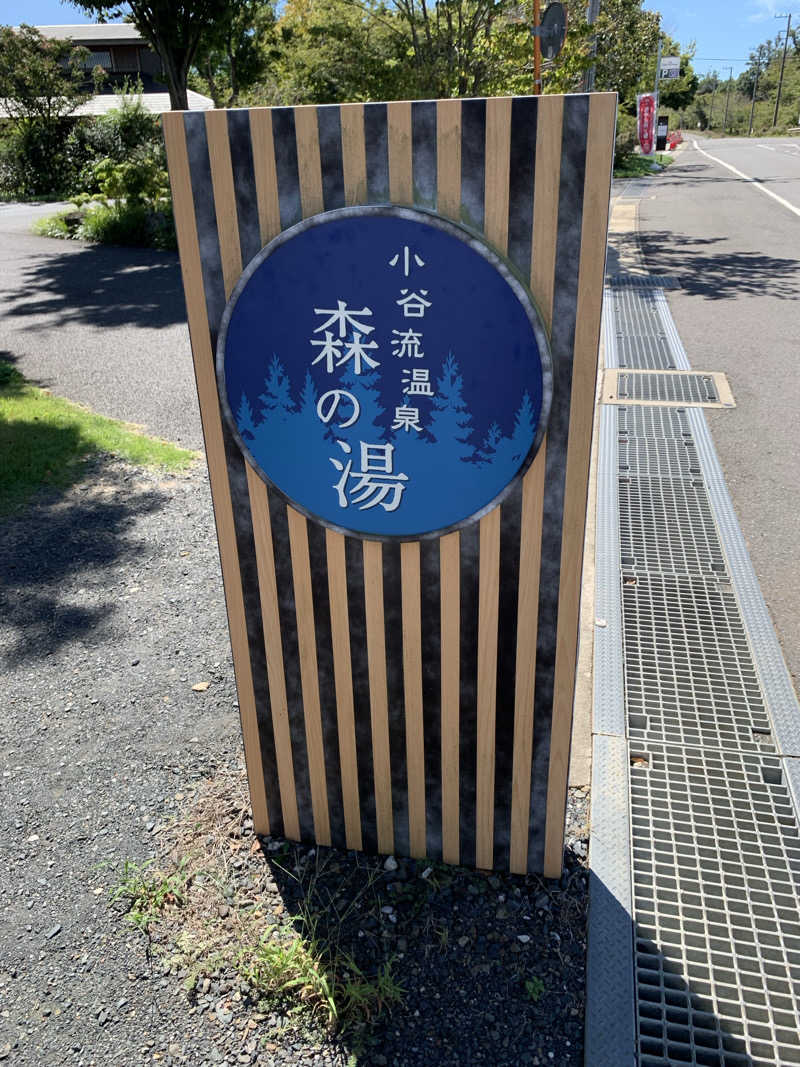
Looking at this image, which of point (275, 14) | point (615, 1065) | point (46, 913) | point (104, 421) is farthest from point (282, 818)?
point (275, 14)

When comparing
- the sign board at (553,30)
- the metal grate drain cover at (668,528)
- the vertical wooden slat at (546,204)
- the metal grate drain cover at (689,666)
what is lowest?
the metal grate drain cover at (689,666)

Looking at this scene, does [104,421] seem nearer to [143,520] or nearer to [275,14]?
[143,520]

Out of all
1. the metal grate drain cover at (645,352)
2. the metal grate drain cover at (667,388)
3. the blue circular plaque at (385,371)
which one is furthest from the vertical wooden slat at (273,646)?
Answer: the metal grate drain cover at (645,352)

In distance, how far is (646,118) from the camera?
2525cm

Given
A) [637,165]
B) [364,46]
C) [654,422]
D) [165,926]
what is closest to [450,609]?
[165,926]

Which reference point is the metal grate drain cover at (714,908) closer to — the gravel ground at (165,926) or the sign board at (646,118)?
the gravel ground at (165,926)

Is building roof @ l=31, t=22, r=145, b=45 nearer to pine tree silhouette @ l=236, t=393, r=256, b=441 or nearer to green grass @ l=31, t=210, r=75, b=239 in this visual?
green grass @ l=31, t=210, r=75, b=239

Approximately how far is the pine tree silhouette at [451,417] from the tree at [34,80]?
98.0ft

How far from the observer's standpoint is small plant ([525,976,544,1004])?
2506 mm

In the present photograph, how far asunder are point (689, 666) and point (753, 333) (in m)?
6.60

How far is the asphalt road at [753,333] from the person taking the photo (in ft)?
16.7

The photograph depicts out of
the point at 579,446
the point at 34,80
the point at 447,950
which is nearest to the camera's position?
the point at 579,446

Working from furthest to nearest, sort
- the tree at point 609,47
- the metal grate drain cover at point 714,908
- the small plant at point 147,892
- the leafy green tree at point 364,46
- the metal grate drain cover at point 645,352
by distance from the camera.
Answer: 1. the leafy green tree at point 364,46
2. the tree at point 609,47
3. the metal grate drain cover at point 645,352
4. the small plant at point 147,892
5. the metal grate drain cover at point 714,908

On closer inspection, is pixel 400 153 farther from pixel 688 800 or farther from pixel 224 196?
pixel 688 800
